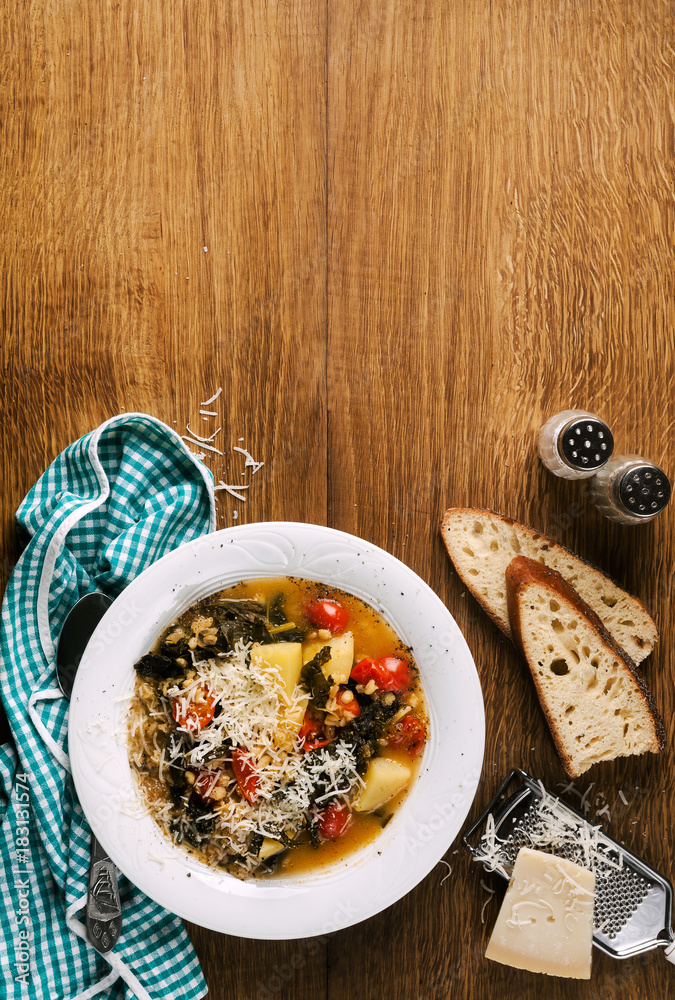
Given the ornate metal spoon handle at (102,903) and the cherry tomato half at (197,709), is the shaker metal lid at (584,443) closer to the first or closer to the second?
the cherry tomato half at (197,709)

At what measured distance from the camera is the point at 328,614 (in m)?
2.28

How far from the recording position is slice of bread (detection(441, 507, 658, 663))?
101 inches

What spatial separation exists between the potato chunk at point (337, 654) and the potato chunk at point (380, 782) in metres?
0.31

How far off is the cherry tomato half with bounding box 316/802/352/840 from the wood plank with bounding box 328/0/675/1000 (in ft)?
1.93

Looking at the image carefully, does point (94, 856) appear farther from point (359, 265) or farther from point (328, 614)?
point (359, 265)

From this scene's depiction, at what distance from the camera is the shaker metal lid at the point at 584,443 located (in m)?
2.50

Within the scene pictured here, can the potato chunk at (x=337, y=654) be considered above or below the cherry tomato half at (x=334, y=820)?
above

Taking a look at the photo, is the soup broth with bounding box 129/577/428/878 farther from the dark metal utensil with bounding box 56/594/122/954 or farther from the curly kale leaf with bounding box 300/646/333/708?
the dark metal utensil with bounding box 56/594/122/954

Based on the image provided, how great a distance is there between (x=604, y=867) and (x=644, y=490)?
1405 millimetres

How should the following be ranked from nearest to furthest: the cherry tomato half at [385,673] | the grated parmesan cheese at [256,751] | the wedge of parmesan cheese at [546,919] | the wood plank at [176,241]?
the grated parmesan cheese at [256,751] < the cherry tomato half at [385,673] < the wedge of parmesan cheese at [546,919] < the wood plank at [176,241]

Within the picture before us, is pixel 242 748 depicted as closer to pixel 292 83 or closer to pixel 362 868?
pixel 362 868

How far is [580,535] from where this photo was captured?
8.78 ft

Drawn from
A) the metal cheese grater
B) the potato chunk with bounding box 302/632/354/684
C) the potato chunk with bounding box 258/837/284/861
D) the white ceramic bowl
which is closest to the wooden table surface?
the metal cheese grater

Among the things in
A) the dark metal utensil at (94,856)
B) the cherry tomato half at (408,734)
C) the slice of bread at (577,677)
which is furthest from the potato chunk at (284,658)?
the slice of bread at (577,677)
